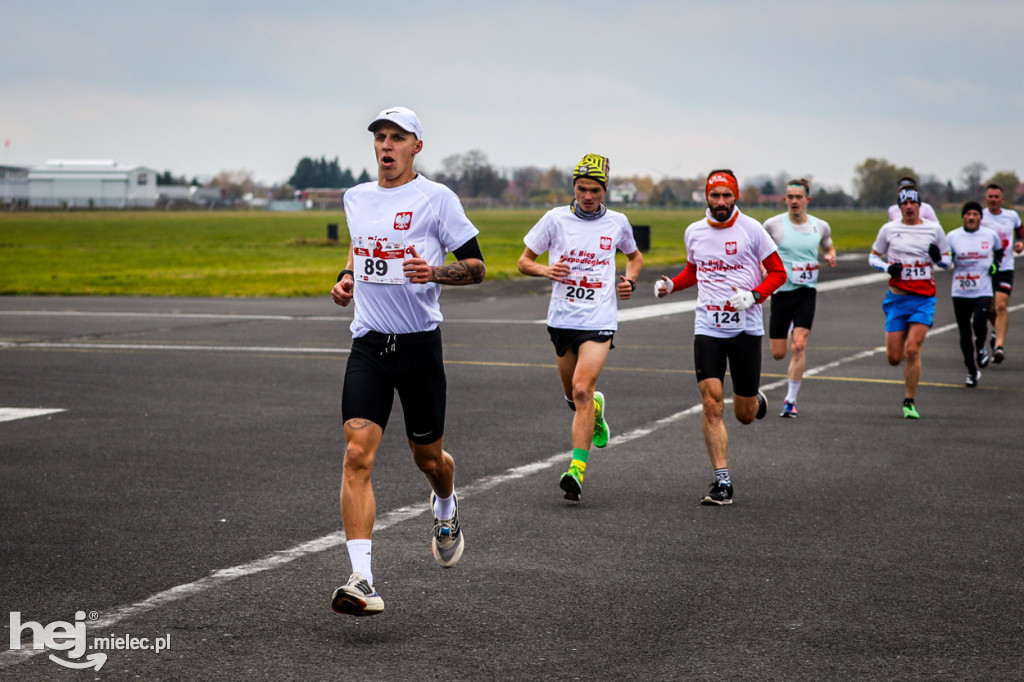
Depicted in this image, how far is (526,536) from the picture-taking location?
6.76 metres

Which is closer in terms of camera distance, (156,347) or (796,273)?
(796,273)

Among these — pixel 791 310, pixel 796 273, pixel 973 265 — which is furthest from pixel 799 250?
pixel 973 265

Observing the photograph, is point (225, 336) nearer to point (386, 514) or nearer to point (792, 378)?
point (792, 378)

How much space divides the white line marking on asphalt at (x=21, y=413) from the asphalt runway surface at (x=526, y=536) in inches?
6.1

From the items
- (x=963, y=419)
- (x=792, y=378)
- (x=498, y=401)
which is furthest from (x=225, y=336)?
(x=963, y=419)

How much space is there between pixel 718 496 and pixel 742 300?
129cm

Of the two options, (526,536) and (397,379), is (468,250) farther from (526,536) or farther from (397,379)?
(526,536)

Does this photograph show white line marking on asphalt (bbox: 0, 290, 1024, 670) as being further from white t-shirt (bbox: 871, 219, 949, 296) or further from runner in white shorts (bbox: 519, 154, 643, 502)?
white t-shirt (bbox: 871, 219, 949, 296)

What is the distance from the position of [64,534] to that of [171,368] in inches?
314

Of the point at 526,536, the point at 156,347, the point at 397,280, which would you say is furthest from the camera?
the point at 156,347

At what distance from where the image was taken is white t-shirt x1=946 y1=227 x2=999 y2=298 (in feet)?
45.3

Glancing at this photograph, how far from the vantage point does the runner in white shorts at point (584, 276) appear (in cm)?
832

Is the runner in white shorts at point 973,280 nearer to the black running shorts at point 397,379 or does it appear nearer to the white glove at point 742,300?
the white glove at point 742,300

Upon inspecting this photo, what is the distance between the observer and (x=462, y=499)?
7711 millimetres
